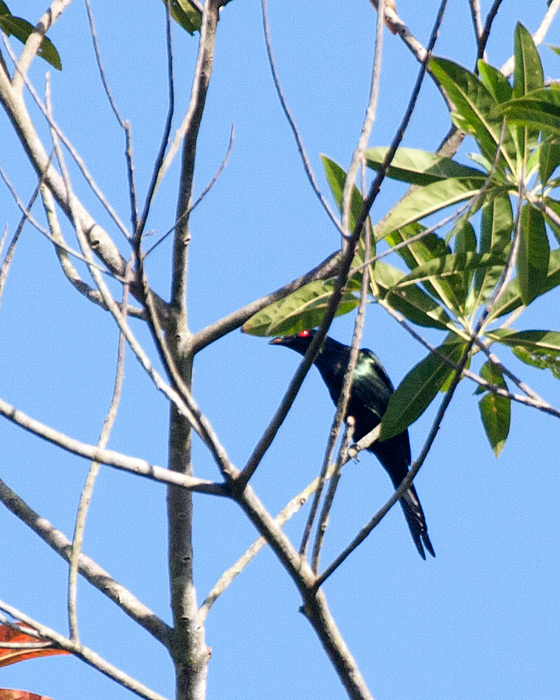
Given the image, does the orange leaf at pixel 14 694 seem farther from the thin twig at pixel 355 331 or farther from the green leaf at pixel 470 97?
the green leaf at pixel 470 97

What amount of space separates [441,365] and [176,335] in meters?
0.90

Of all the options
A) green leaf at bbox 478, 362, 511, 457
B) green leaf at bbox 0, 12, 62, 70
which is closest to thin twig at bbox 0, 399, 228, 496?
green leaf at bbox 478, 362, 511, 457

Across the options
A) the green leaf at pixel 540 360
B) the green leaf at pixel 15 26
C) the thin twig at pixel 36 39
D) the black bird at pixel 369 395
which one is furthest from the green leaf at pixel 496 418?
the black bird at pixel 369 395

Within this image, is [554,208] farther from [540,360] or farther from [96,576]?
[96,576]

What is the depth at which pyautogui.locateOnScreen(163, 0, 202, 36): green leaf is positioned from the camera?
13.7 feet

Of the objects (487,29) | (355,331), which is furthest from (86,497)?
(487,29)

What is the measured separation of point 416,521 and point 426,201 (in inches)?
142

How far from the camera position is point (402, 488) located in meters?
2.11

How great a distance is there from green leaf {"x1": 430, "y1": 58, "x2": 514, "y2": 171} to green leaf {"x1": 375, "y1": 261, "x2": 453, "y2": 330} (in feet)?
1.59

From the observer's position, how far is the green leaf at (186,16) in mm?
4188

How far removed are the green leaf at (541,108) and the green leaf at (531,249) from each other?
0.27 meters

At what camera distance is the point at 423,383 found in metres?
3.08

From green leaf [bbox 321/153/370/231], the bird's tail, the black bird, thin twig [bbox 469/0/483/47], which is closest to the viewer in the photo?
green leaf [bbox 321/153/370/231]

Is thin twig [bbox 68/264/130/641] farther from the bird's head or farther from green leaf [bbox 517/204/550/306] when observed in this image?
the bird's head
